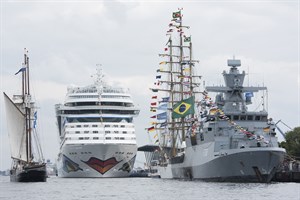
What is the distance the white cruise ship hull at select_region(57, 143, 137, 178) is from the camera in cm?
14750

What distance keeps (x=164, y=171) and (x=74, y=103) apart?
75.9 ft

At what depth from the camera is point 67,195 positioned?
85562mm

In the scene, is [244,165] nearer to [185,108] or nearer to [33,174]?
[185,108]

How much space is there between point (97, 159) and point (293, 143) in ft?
114

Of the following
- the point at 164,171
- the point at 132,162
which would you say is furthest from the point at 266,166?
the point at 132,162

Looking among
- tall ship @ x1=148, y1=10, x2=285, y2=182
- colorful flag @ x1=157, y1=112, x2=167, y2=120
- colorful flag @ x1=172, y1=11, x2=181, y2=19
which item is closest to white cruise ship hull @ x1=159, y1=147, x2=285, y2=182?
tall ship @ x1=148, y1=10, x2=285, y2=182

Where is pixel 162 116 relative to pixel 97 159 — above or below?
above

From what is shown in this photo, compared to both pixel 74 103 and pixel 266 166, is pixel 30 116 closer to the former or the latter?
pixel 74 103

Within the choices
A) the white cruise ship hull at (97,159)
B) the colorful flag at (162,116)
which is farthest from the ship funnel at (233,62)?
the colorful flag at (162,116)

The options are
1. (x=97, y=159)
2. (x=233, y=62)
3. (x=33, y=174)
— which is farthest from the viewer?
(x=97, y=159)

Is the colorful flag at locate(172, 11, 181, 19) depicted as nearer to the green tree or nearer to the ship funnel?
the green tree

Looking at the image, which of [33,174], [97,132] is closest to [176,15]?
[97,132]

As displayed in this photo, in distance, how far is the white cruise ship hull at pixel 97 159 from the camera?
14750 cm

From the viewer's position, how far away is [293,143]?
478 ft
